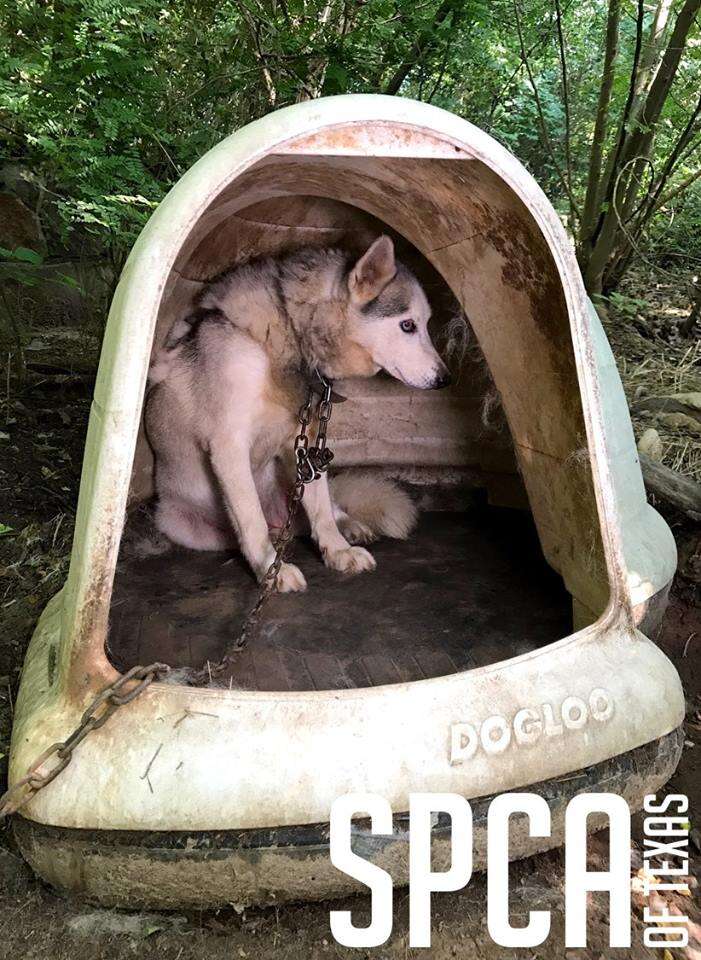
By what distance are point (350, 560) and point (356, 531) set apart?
10.3 inches

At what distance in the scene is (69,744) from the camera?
1522 millimetres

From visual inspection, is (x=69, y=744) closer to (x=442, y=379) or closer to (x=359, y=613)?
(x=359, y=613)

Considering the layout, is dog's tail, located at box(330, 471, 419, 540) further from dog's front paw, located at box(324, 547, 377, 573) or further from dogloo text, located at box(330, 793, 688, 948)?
dogloo text, located at box(330, 793, 688, 948)

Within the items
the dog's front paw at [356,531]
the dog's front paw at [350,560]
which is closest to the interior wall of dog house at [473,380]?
the dog's front paw at [356,531]

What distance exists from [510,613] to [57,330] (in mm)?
3231

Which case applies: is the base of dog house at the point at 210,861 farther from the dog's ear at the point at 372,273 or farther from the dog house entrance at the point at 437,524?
the dog's ear at the point at 372,273

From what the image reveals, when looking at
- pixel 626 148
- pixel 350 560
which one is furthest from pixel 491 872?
pixel 626 148

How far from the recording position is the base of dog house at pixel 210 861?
150cm

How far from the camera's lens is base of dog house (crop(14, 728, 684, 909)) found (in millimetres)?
1505

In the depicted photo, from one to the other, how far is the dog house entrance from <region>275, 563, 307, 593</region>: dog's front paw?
5 cm

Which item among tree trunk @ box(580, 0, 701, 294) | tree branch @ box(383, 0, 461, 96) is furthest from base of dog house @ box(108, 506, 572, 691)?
tree trunk @ box(580, 0, 701, 294)

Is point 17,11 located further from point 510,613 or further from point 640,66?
point 640,66

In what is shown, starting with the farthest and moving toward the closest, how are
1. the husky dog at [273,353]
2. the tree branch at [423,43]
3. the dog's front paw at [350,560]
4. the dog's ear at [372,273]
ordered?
the tree branch at [423,43] → the dog's front paw at [350,560] → the husky dog at [273,353] → the dog's ear at [372,273]

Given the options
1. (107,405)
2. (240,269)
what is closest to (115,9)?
(240,269)
